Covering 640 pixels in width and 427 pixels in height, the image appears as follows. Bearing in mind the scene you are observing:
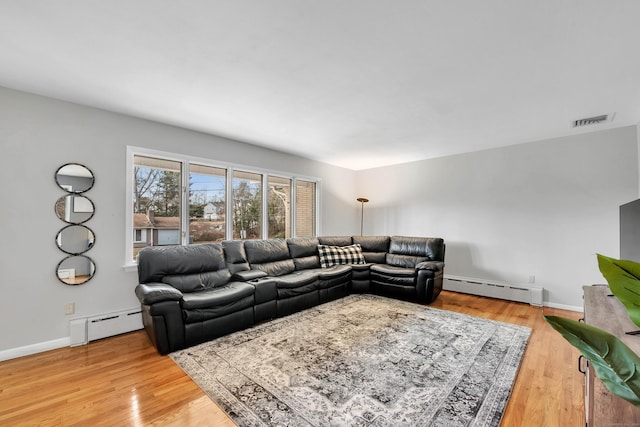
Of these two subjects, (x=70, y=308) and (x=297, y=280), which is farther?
(x=297, y=280)

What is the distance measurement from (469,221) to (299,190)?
3.11 m

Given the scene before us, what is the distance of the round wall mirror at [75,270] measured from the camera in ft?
9.09

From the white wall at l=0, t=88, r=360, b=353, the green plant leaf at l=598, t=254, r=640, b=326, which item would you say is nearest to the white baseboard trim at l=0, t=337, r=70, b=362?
the white wall at l=0, t=88, r=360, b=353

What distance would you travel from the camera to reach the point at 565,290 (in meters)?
3.85

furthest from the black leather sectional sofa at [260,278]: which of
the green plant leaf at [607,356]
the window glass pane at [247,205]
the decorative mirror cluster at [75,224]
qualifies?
the green plant leaf at [607,356]

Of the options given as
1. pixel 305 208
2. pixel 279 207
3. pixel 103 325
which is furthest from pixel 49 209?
pixel 305 208

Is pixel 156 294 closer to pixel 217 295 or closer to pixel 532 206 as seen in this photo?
pixel 217 295

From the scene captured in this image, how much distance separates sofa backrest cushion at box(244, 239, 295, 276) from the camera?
3.90 metres

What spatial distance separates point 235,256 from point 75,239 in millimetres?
1678

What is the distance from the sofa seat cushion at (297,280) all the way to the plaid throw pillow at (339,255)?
2.23 ft

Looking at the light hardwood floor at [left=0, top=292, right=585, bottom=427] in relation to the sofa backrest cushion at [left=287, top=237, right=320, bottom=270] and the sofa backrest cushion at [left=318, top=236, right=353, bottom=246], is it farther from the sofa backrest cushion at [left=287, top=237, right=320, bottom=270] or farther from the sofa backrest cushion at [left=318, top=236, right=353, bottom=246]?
the sofa backrest cushion at [left=318, top=236, right=353, bottom=246]

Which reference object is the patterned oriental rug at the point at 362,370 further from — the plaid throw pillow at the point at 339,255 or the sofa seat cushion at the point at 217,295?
the plaid throw pillow at the point at 339,255

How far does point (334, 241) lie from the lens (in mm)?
5113

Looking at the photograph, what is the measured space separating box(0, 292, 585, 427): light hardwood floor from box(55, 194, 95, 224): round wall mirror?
4.24 feet
